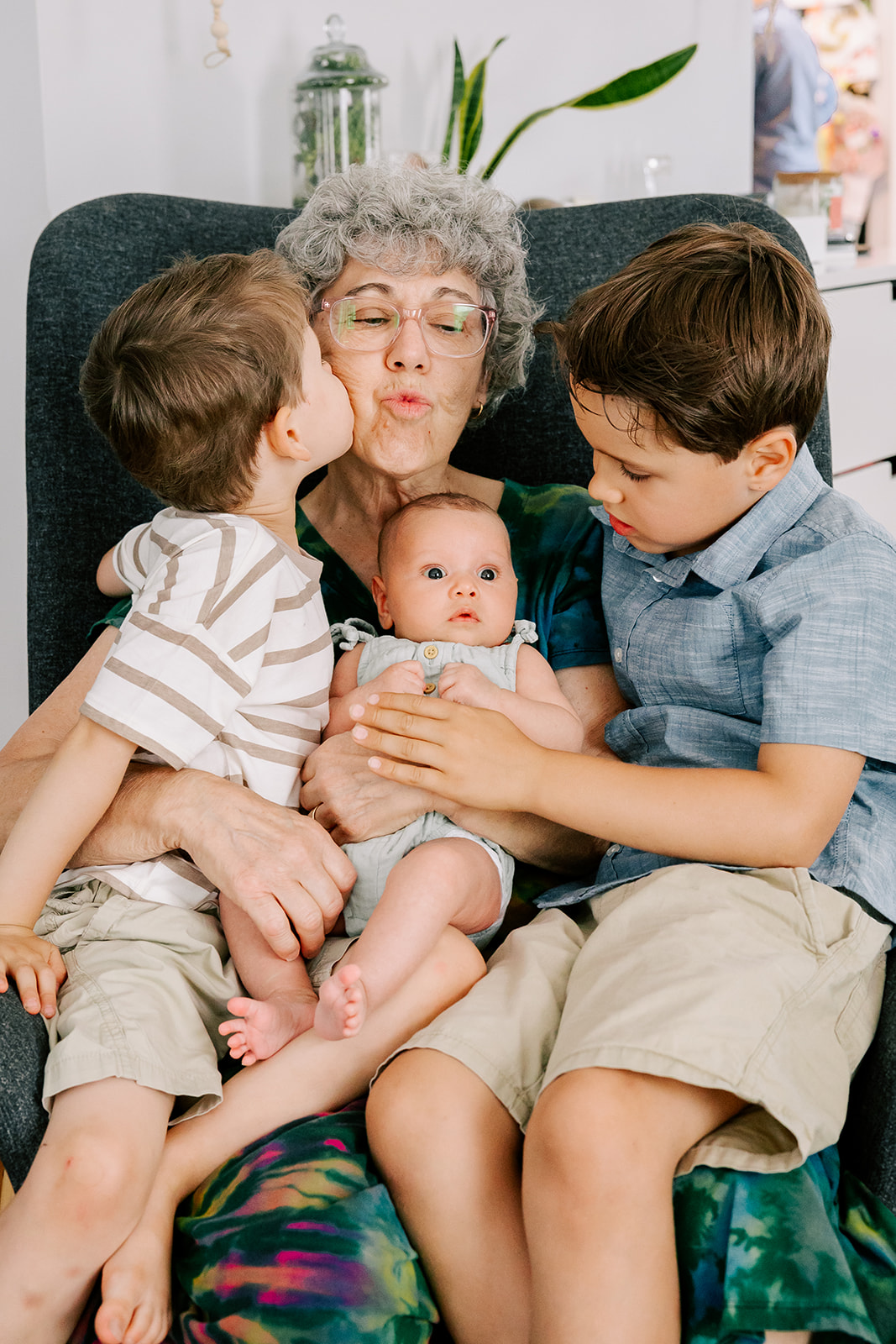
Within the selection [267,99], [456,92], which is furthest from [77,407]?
[456,92]

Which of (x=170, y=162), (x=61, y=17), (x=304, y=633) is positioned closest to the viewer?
(x=304, y=633)

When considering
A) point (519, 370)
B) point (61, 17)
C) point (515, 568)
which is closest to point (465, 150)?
point (61, 17)

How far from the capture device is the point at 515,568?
4.86 ft

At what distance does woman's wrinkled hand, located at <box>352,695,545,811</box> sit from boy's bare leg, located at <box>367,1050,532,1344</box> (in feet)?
0.86

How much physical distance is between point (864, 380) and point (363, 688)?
8.50ft

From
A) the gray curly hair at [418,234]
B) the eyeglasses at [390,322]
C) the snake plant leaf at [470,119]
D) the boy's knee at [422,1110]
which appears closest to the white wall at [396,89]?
the snake plant leaf at [470,119]

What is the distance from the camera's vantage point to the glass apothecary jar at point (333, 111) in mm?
2434

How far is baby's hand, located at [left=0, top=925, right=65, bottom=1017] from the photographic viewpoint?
1015 mm

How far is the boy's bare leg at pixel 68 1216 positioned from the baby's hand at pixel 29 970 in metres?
0.11

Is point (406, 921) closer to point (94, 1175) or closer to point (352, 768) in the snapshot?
point (352, 768)

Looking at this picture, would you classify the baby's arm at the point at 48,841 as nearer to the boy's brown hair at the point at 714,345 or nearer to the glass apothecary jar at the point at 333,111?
the boy's brown hair at the point at 714,345

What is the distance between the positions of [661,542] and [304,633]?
41cm

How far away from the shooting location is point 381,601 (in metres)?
1.44

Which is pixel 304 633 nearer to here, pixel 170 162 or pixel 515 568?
pixel 515 568
